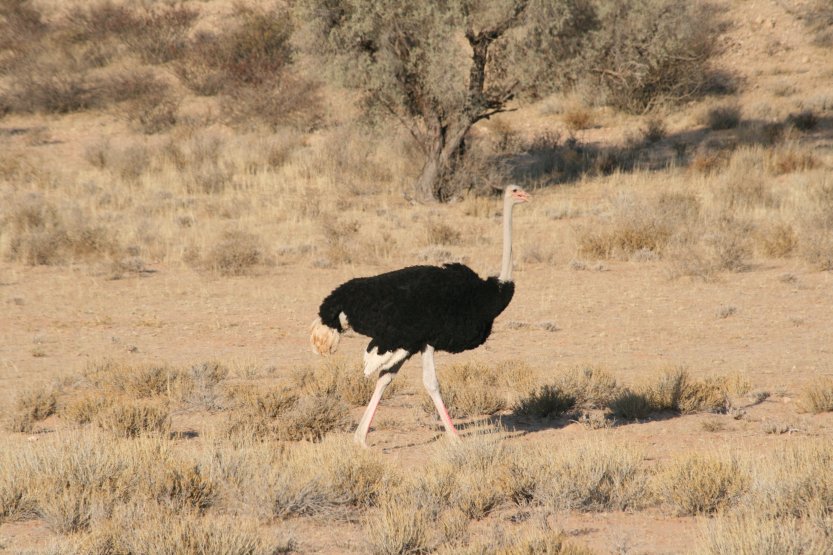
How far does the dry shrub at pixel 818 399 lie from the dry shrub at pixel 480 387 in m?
2.16

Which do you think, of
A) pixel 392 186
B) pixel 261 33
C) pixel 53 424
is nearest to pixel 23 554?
pixel 53 424

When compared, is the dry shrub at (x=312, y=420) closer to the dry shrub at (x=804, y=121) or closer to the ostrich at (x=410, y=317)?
the ostrich at (x=410, y=317)

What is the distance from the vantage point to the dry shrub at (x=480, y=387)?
8.60 meters

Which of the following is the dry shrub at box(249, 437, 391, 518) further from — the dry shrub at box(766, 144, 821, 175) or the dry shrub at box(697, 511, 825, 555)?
the dry shrub at box(766, 144, 821, 175)

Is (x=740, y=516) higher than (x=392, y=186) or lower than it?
lower

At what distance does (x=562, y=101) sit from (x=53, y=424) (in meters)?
20.1

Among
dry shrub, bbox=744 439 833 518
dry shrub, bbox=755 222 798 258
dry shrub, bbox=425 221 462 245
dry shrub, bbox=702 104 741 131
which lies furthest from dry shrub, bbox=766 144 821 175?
dry shrub, bbox=744 439 833 518

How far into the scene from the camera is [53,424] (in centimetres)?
817

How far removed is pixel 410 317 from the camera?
704 centimetres

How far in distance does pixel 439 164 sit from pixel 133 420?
40.5ft

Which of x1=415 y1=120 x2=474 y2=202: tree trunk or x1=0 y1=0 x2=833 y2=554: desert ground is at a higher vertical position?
x1=415 y1=120 x2=474 y2=202: tree trunk

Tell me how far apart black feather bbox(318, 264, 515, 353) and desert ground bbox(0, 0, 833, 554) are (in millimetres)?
720

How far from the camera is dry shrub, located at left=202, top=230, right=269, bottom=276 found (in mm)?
14375

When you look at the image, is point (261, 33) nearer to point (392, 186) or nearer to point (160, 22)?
point (160, 22)
